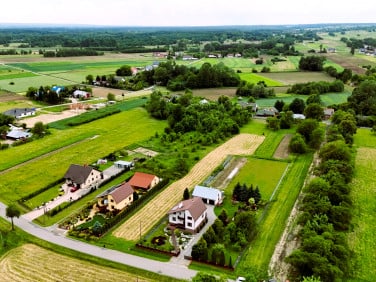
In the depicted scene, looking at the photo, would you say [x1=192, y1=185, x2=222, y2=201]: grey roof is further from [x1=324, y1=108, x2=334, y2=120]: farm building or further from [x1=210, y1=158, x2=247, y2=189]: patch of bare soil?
[x1=324, y1=108, x2=334, y2=120]: farm building

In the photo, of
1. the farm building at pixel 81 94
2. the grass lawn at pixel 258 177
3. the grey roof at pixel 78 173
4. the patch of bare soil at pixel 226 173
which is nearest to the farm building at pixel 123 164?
the grey roof at pixel 78 173

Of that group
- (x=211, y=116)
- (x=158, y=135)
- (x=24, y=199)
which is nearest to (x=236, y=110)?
(x=211, y=116)

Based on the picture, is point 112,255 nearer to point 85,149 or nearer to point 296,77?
point 85,149

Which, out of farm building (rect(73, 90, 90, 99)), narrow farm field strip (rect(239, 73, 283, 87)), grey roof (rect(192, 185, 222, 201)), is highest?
narrow farm field strip (rect(239, 73, 283, 87))

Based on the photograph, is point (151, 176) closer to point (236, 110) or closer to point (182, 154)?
point (182, 154)

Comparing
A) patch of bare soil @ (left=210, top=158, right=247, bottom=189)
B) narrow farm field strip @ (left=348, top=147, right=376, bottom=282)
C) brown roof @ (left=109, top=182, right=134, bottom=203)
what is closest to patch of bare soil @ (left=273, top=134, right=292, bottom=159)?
patch of bare soil @ (left=210, top=158, right=247, bottom=189)

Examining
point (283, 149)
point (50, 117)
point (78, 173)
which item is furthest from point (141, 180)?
point (50, 117)
